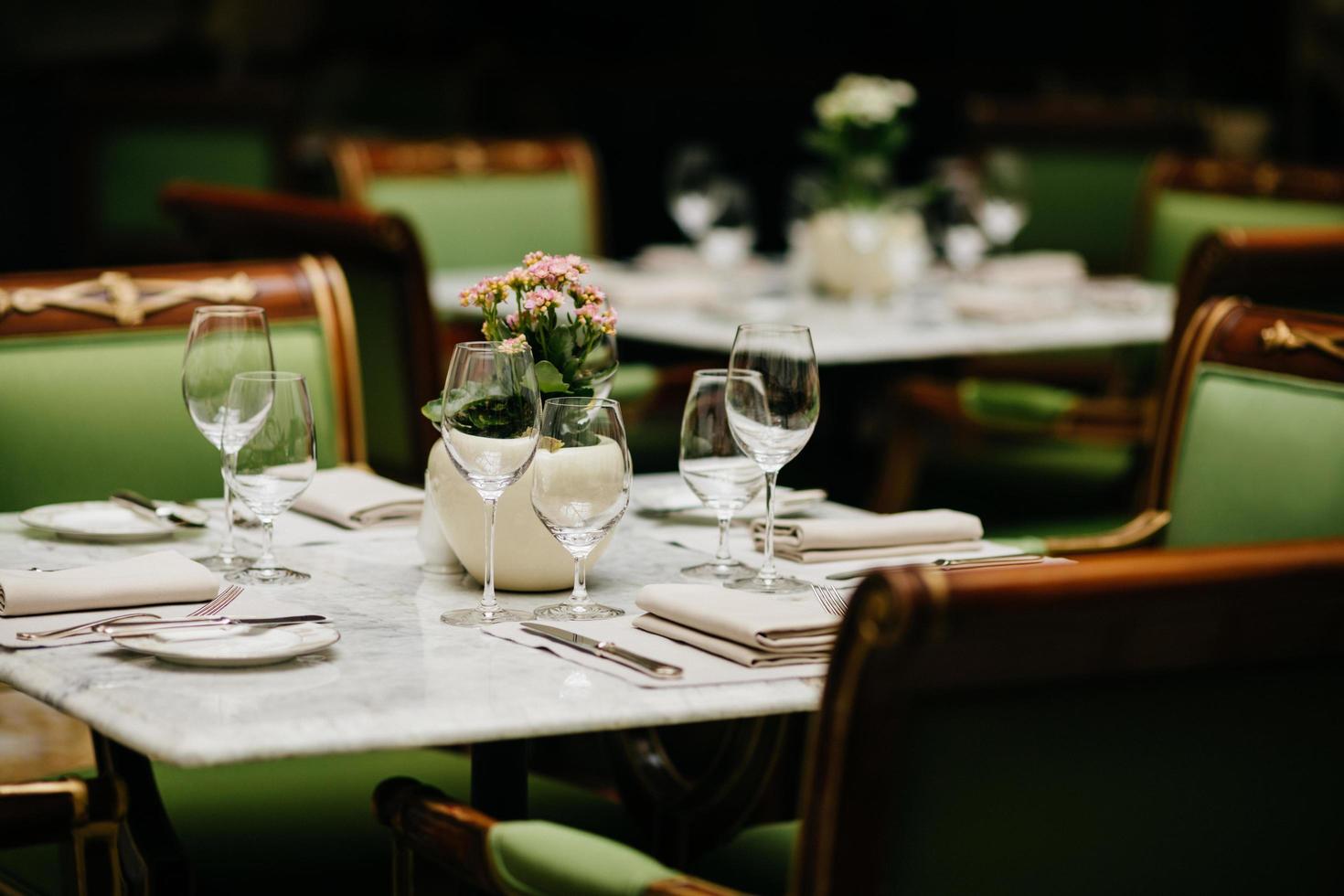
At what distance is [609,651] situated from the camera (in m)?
1.52

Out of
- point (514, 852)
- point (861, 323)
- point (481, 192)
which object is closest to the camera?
point (514, 852)

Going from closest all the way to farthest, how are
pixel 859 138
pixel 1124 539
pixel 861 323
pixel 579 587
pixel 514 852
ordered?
pixel 514 852, pixel 579 587, pixel 1124 539, pixel 861 323, pixel 859 138

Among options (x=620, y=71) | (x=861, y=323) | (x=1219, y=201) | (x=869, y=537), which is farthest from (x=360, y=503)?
(x=620, y=71)

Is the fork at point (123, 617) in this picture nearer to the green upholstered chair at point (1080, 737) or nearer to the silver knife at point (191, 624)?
the silver knife at point (191, 624)

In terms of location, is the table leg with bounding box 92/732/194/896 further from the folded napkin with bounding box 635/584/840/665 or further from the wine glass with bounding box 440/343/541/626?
the folded napkin with bounding box 635/584/840/665

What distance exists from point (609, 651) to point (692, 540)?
0.47 m

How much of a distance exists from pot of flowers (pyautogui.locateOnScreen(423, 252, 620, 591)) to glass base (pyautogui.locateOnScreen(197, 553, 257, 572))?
209mm

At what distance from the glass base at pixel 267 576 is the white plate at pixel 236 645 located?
0.69 feet

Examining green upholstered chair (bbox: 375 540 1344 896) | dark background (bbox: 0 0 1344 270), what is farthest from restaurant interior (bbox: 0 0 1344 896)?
dark background (bbox: 0 0 1344 270)

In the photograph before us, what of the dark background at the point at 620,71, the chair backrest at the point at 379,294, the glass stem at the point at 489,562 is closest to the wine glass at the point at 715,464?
the glass stem at the point at 489,562

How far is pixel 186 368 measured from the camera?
1.85 metres

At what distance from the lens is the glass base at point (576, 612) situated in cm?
164

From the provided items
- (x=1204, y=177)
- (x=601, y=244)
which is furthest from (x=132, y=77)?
(x=1204, y=177)

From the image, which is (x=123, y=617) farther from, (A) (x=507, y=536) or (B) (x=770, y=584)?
(B) (x=770, y=584)
